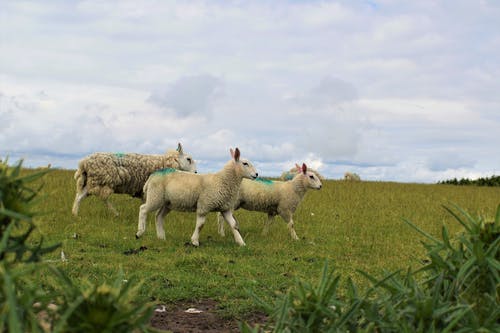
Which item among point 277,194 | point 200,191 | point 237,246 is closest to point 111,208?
point 200,191

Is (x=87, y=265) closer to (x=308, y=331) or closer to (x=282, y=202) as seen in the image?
(x=282, y=202)

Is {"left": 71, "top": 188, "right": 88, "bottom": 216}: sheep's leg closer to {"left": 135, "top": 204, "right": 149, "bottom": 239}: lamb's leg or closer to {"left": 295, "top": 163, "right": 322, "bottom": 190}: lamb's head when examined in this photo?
{"left": 135, "top": 204, "right": 149, "bottom": 239}: lamb's leg

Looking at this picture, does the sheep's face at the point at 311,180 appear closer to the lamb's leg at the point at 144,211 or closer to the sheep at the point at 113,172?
the lamb's leg at the point at 144,211

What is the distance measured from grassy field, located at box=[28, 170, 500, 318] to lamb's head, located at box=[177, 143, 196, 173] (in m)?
1.36

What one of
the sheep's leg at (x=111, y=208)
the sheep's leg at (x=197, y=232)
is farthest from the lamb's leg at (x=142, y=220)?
the sheep's leg at (x=111, y=208)

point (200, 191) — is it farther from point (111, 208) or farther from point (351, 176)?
point (351, 176)

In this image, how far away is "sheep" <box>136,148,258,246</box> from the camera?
1213 centimetres

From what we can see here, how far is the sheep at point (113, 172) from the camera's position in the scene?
14.9 meters

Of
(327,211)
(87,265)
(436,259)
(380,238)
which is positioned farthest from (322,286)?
(327,211)

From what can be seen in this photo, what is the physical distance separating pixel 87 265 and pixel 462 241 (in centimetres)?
930

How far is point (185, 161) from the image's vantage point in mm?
16016

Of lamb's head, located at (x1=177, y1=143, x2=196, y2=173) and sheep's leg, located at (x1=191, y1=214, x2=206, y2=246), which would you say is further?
lamb's head, located at (x1=177, y1=143, x2=196, y2=173)

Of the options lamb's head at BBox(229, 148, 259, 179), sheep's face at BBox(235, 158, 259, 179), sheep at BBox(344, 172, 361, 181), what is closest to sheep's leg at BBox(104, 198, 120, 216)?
lamb's head at BBox(229, 148, 259, 179)

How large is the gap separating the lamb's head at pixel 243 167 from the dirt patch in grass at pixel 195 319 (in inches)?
178
